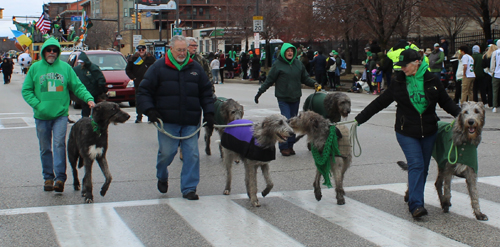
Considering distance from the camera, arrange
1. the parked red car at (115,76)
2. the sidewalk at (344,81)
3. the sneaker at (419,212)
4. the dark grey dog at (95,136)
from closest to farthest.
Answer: the sneaker at (419,212)
the dark grey dog at (95,136)
the parked red car at (115,76)
the sidewalk at (344,81)

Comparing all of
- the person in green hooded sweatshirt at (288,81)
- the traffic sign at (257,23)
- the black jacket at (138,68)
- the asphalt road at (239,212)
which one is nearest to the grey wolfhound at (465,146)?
the asphalt road at (239,212)

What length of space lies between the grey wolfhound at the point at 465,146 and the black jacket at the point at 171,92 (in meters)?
2.97

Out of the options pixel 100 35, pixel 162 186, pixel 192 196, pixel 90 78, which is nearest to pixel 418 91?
pixel 192 196

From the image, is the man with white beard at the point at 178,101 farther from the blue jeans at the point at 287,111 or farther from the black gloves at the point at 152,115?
the blue jeans at the point at 287,111

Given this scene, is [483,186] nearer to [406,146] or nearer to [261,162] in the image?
[406,146]

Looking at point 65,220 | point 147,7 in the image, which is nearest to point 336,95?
point 65,220

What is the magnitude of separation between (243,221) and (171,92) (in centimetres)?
189

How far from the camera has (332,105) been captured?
8523 mm

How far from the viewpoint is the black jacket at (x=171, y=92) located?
6.91 m

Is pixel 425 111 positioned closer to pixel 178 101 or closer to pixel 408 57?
pixel 408 57

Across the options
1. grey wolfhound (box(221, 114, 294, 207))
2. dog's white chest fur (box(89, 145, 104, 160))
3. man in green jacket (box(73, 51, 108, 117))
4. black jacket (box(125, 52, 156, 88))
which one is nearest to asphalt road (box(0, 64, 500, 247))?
grey wolfhound (box(221, 114, 294, 207))

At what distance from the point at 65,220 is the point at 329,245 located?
286 cm

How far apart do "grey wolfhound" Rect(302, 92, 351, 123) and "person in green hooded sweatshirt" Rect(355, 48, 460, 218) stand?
2.17 metres

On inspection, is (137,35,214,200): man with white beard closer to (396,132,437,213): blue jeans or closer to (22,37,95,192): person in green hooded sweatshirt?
(22,37,95,192): person in green hooded sweatshirt
